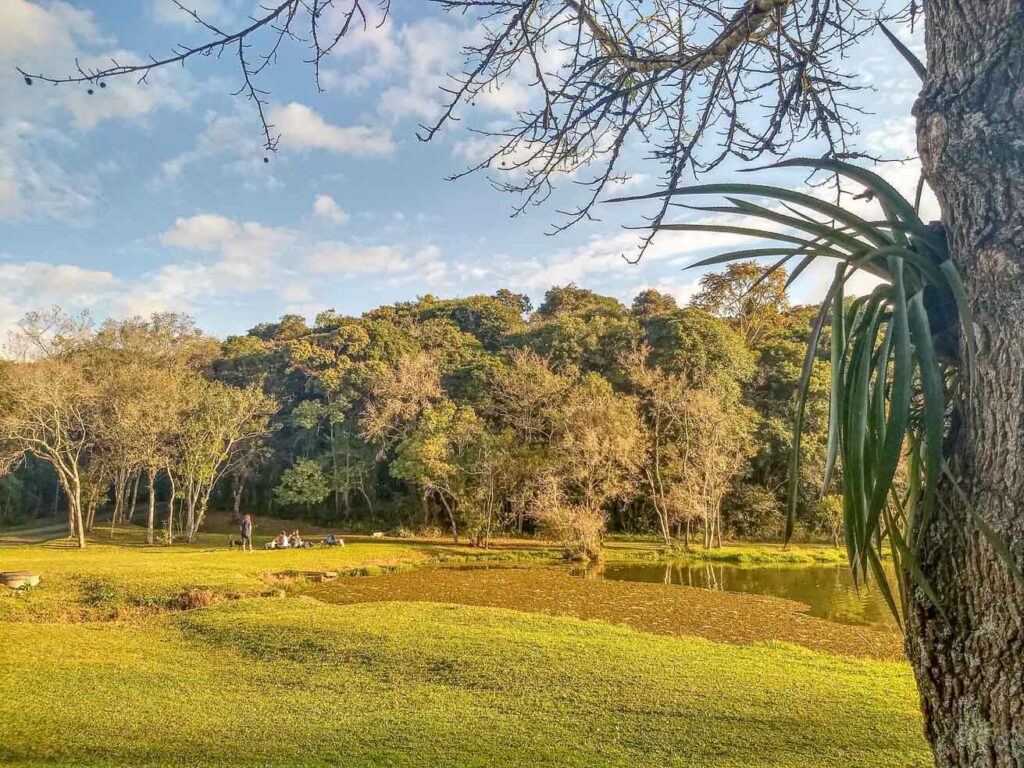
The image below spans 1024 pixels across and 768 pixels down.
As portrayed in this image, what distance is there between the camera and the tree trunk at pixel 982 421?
1330mm

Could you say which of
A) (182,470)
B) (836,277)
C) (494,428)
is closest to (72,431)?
(182,470)

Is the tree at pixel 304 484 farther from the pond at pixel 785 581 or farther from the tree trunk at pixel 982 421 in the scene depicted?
the tree trunk at pixel 982 421

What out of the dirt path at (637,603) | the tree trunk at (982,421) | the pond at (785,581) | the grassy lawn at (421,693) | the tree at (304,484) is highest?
the tree trunk at (982,421)

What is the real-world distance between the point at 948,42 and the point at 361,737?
516cm

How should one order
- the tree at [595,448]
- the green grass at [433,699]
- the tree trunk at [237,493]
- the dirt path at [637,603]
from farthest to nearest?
the tree trunk at [237,493] → the tree at [595,448] → the dirt path at [637,603] → the green grass at [433,699]

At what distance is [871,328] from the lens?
1460mm

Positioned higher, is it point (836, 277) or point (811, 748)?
point (836, 277)

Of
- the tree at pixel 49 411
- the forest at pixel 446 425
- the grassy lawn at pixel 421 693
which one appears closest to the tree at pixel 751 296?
the grassy lawn at pixel 421 693

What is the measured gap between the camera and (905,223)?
157cm

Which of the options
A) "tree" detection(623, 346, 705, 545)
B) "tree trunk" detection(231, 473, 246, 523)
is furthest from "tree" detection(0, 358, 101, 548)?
"tree" detection(623, 346, 705, 545)

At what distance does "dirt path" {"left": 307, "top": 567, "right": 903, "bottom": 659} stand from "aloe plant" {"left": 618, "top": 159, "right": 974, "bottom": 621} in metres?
8.24

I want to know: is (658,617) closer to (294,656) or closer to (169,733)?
(294,656)

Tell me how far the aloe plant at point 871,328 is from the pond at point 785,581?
34.8ft

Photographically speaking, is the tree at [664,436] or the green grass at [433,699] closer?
the green grass at [433,699]
